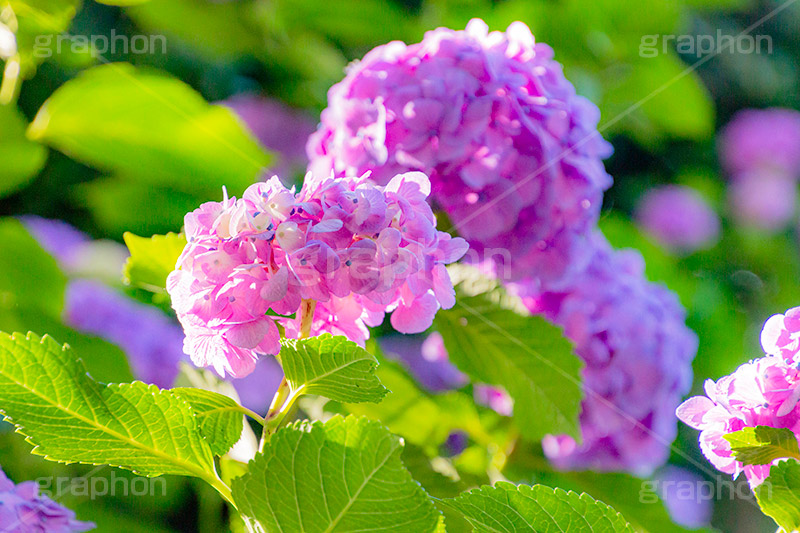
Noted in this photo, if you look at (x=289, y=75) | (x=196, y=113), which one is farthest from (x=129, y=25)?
(x=196, y=113)

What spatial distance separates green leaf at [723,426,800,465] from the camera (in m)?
0.37

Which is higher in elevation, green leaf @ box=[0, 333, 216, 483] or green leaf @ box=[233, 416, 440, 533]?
green leaf @ box=[233, 416, 440, 533]

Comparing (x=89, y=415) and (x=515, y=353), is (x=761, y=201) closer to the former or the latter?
(x=515, y=353)

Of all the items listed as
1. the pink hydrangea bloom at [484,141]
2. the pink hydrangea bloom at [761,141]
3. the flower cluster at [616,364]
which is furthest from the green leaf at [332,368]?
the pink hydrangea bloom at [761,141]

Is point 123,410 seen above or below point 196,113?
below

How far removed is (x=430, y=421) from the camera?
0.78 meters

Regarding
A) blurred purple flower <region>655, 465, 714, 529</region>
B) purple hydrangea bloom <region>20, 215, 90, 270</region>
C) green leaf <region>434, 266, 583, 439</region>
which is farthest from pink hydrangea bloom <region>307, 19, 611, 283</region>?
blurred purple flower <region>655, 465, 714, 529</region>

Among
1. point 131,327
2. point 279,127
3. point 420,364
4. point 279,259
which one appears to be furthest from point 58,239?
point 279,259

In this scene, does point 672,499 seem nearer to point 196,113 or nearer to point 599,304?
point 599,304

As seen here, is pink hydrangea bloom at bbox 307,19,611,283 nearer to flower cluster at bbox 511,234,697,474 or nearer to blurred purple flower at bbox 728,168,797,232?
flower cluster at bbox 511,234,697,474

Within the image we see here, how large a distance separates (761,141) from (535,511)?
2.05 m

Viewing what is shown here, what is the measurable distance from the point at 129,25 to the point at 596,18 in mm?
856

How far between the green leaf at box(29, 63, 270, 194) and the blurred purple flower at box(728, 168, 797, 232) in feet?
5.21

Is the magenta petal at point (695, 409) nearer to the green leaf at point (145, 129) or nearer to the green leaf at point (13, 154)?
the green leaf at point (145, 129)
